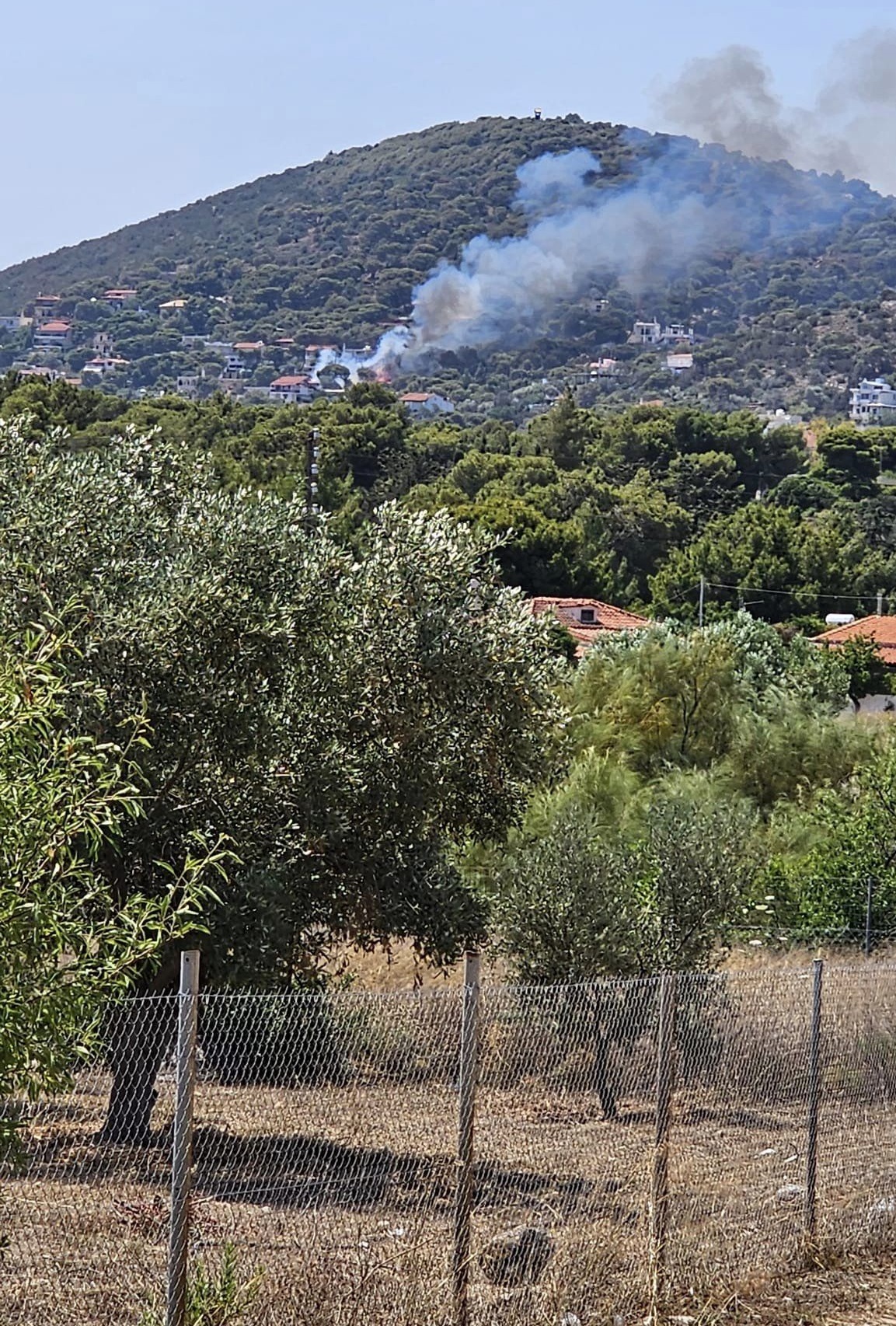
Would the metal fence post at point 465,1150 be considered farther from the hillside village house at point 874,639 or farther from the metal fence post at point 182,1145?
the hillside village house at point 874,639

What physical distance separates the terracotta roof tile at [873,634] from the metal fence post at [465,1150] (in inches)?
1598

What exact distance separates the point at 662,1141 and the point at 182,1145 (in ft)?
8.42

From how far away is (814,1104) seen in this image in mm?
8203

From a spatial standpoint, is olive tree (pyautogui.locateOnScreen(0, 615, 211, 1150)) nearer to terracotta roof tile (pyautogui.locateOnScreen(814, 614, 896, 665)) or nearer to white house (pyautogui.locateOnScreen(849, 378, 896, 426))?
terracotta roof tile (pyautogui.locateOnScreen(814, 614, 896, 665))

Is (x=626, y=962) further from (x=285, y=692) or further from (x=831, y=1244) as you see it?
(x=831, y=1244)

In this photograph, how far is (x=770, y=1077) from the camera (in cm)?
868

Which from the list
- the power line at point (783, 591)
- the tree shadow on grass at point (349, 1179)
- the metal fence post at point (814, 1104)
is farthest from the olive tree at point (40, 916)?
the power line at point (783, 591)

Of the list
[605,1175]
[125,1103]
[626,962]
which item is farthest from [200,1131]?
[626,962]

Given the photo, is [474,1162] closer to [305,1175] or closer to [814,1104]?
[305,1175]

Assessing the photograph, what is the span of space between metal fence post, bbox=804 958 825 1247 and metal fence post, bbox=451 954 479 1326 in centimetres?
228

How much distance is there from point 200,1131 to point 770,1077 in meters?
3.12

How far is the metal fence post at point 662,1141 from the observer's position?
7.20 m

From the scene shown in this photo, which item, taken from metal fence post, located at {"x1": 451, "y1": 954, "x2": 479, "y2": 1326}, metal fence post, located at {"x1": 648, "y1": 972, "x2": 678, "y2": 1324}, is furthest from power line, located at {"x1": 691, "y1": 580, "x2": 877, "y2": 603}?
metal fence post, located at {"x1": 451, "y1": 954, "x2": 479, "y2": 1326}

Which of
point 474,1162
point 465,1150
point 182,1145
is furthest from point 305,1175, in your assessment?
point 182,1145
